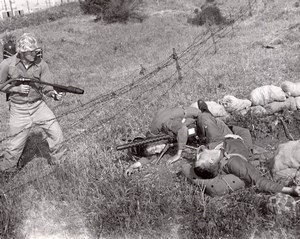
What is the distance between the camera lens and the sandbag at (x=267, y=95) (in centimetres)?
579

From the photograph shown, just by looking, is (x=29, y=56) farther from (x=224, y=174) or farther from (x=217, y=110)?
(x=217, y=110)

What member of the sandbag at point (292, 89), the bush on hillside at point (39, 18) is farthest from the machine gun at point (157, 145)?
the bush on hillside at point (39, 18)

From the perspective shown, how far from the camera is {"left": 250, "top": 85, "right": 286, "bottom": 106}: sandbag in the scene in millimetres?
5793

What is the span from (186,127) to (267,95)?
71.5 inches

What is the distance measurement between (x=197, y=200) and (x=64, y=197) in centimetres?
154

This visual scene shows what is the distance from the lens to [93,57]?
60.8 feet

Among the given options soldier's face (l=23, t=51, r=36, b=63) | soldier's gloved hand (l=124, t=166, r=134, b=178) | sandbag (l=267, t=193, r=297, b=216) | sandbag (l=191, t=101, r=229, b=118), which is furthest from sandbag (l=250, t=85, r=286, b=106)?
soldier's face (l=23, t=51, r=36, b=63)

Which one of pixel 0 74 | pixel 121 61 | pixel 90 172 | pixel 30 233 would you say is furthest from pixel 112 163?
pixel 121 61

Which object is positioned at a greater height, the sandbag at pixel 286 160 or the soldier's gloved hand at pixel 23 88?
the soldier's gloved hand at pixel 23 88

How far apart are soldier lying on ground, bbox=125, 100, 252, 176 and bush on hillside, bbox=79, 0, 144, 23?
22599 mm

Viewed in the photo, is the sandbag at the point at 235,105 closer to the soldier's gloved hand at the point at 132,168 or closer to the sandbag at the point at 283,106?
the sandbag at the point at 283,106

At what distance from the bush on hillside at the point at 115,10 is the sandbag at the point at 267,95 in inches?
861

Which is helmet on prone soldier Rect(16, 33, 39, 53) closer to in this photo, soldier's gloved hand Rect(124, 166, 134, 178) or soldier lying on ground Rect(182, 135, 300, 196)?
soldier's gloved hand Rect(124, 166, 134, 178)

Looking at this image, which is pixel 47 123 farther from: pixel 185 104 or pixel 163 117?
pixel 185 104
